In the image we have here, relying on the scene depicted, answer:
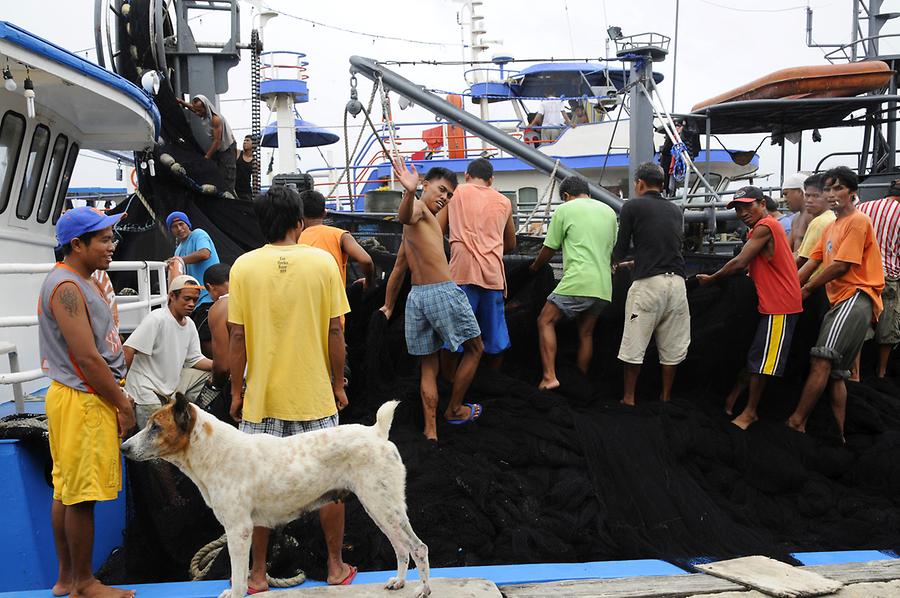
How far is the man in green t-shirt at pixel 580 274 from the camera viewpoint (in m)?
6.00

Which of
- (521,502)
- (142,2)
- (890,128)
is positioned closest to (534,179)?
(890,128)

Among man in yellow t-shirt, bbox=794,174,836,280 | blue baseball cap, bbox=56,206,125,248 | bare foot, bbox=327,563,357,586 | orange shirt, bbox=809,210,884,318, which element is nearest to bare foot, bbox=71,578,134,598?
bare foot, bbox=327,563,357,586

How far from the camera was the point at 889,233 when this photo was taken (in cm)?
682

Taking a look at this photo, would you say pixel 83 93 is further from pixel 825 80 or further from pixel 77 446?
pixel 825 80

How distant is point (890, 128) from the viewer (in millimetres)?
10922

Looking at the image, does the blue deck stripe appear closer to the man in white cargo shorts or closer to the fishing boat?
the fishing boat

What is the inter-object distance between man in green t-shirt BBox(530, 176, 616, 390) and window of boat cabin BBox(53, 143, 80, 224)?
4.12 meters

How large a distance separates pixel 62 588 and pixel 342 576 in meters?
1.28

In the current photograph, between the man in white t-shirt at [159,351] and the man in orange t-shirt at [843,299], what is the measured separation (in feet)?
14.4

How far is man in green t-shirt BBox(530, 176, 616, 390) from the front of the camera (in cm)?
600

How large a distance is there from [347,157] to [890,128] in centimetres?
744

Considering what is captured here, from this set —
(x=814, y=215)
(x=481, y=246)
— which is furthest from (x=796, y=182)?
(x=481, y=246)

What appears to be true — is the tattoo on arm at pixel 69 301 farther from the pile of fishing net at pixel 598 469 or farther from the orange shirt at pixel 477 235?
the orange shirt at pixel 477 235

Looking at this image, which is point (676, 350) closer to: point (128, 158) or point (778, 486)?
point (778, 486)
